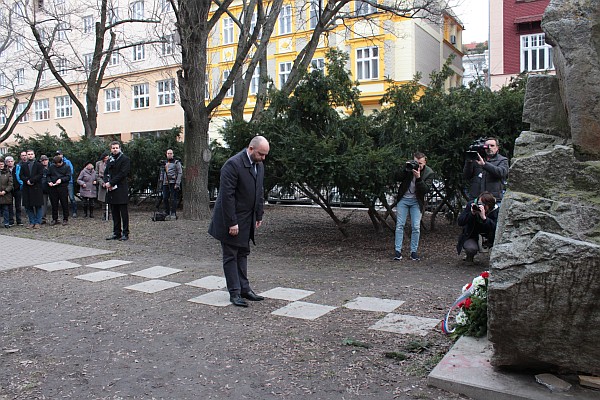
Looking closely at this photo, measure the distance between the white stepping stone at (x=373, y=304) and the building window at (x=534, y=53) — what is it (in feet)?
85.8

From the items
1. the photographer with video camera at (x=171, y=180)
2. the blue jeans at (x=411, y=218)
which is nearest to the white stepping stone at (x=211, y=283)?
the blue jeans at (x=411, y=218)

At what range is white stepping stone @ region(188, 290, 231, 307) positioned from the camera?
20.2ft

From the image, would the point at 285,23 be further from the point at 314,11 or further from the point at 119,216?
the point at 119,216

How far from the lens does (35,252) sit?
999 centimetres

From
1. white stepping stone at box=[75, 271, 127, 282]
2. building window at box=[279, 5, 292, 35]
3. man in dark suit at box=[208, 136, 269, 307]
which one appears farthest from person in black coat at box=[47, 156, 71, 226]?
building window at box=[279, 5, 292, 35]

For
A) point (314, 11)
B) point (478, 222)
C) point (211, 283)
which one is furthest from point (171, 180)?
point (314, 11)

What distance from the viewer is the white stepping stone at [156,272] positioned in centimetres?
782

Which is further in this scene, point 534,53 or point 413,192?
point 534,53

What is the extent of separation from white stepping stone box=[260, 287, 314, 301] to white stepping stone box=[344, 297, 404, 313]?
646 mm

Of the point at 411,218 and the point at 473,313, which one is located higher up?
the point at 411,218

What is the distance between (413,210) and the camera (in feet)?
28.8

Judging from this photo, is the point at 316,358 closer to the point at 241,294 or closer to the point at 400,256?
the point at 241,294

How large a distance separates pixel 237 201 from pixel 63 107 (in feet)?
147

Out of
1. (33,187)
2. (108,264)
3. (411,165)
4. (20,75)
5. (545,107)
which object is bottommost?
(108,264)
